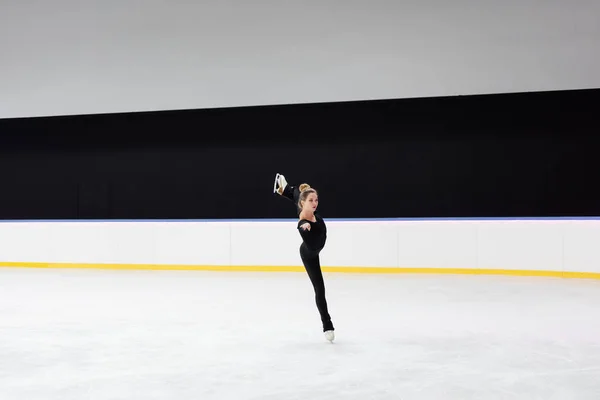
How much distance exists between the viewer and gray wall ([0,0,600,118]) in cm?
1037

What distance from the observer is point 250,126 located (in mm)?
12203

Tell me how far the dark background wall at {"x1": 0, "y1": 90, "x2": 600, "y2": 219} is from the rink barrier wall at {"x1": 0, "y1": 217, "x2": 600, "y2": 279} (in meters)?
0.80

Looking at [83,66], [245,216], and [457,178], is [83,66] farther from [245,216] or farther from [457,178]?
[457,178]

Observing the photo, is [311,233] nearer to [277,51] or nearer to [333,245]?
[333,245]

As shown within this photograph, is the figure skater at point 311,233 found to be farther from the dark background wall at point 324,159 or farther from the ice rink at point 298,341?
the dark background wall at point 324,159

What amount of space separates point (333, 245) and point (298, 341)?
566cm

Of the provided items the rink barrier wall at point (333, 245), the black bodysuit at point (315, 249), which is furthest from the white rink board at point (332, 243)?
the black bodysuit at point (315, 249)

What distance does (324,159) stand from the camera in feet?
39.1

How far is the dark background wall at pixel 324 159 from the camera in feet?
36.1

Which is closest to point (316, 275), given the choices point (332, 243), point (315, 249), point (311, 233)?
point (315, 249)

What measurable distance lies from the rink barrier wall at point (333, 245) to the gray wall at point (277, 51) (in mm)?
1920

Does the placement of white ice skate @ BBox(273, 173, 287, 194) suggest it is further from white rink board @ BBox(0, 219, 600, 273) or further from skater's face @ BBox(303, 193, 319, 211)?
white rink board @ BBox(0, 219, 600, 273)

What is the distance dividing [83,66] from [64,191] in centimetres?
239

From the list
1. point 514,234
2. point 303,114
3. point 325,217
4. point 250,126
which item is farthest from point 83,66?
point 514,234
